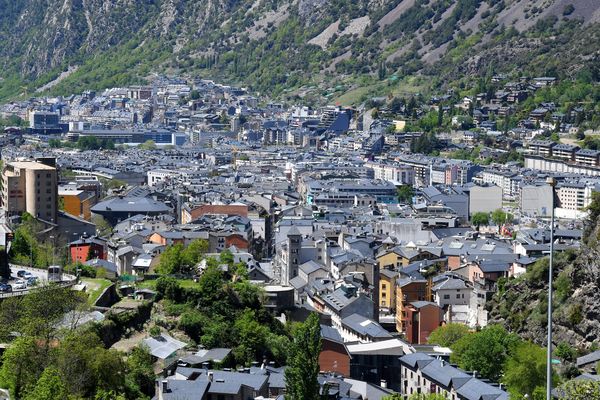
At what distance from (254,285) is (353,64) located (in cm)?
11127

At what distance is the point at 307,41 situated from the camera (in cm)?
16625

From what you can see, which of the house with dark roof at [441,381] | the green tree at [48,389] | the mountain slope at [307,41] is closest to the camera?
the green tree at [48,389]

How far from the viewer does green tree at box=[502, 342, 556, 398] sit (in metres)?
32.9

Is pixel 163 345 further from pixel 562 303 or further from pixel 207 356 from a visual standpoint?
pixel 562 303

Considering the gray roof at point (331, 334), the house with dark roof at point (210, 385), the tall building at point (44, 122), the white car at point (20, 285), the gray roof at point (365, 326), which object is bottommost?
the gray roof at point (365, 326)

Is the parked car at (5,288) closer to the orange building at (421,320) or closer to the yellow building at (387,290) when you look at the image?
the orange building at (421,320)

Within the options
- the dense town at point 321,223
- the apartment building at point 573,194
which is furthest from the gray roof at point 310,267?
the apartment building at point 573,194

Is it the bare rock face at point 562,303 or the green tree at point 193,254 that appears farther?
the green tree at point 193,254

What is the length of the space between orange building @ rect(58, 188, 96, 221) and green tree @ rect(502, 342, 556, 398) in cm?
3781

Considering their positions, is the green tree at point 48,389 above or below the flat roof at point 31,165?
below

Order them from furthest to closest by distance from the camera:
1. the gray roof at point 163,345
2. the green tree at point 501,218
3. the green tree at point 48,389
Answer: the green tree at point 501,218 → the gray roof at point 163,345 → the green tree at point 48,389

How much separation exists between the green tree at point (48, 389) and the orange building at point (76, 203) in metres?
44.1

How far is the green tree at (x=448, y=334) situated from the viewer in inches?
1626

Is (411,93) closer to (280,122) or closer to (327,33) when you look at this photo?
(280,122)
